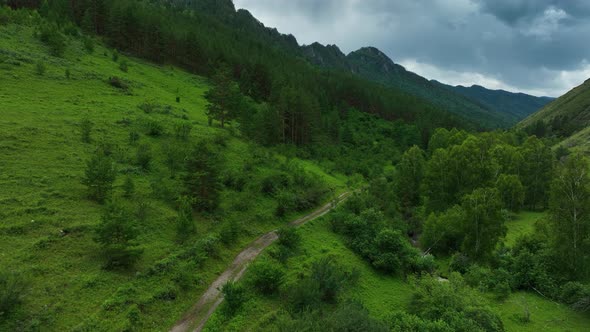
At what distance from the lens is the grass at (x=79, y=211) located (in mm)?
16562

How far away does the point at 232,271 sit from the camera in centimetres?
2408

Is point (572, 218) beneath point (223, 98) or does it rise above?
beneath

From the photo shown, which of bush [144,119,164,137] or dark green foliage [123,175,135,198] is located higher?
bush [144,119,164,137]

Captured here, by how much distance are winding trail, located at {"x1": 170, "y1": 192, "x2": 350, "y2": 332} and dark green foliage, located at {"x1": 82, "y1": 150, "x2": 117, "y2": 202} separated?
11.9m

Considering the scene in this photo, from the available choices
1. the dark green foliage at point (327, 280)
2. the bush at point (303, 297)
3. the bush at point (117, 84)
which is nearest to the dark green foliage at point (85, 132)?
the bush at point (117, 84)

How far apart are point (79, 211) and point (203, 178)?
395 inches

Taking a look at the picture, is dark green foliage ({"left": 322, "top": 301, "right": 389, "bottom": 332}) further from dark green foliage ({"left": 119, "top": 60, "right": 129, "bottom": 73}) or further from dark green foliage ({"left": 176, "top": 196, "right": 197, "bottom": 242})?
dark green foliage ({"left": 119, "top": 60, "right": 129, "bottom": 73})

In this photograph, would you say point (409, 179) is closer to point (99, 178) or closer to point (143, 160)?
point (143, 160)

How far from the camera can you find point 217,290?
2156 cm

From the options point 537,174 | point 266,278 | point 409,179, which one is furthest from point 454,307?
point 537,174

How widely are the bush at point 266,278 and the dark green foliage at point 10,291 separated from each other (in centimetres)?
1327

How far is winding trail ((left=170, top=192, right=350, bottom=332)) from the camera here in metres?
18.2

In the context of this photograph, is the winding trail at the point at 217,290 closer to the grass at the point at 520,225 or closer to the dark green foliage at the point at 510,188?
the grass at the point at 520,225

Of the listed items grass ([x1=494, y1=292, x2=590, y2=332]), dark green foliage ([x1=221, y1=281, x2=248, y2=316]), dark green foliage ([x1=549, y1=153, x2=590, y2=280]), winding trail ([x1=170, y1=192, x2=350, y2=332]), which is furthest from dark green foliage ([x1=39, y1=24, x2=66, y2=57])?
dark green foliage ([x1=549, y1=153, x2=590, y2=280])
